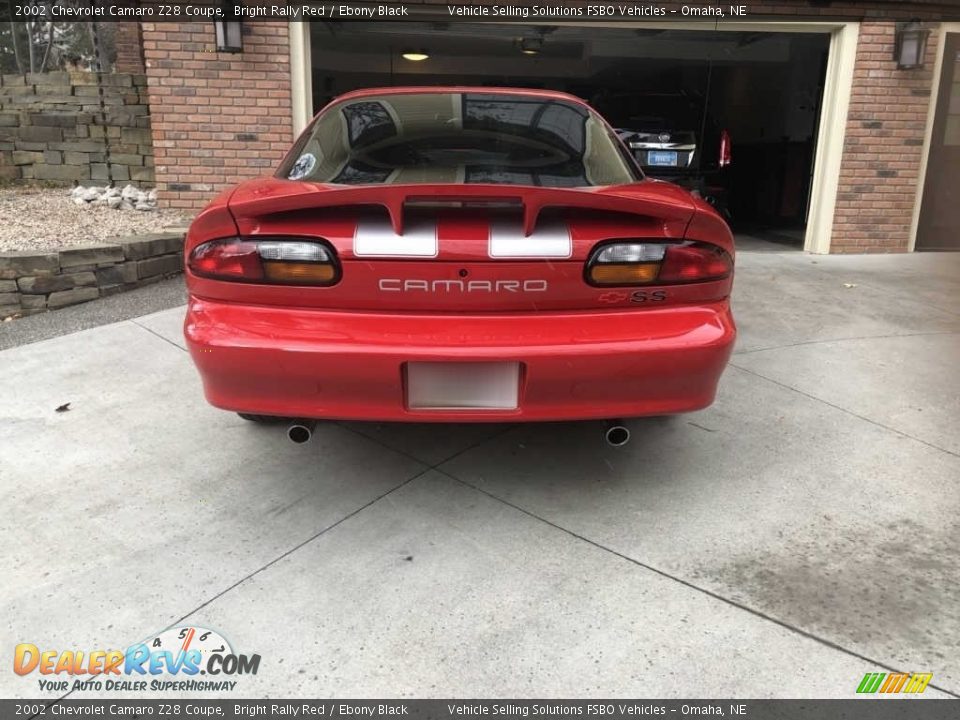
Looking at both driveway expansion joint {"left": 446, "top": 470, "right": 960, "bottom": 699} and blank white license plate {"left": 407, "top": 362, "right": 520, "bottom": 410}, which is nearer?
driveway expansion joint {"left": 446, "top": 470, "right": 960, "bottom": 699}

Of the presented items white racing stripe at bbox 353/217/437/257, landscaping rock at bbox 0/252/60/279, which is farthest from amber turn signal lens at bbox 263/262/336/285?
landscaping rock at bbox 0/252/60/279

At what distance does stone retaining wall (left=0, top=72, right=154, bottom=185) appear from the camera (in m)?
7.82

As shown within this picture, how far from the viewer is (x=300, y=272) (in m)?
2.25

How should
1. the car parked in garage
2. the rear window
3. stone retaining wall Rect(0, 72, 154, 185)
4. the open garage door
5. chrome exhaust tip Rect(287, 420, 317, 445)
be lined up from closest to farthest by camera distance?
1. chrome exhaust tip Rect(287, 420, 317, 445)
2. the rear window
3. stone retaining wall Rect(0, 72, 154, 185)
4. the open garage door
5. the car parked in garage

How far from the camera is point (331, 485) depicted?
9.29 feet

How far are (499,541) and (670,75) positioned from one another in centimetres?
1142

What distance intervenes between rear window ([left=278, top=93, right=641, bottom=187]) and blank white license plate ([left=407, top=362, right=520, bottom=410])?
690mm

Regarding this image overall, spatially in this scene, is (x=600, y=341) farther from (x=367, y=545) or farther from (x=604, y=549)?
(x=367, y=545)

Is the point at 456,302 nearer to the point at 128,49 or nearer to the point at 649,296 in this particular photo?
the point at 649,296

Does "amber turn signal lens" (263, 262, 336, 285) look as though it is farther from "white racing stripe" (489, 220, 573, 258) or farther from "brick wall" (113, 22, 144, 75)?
"brick wall" (113, 22, 144, 75)

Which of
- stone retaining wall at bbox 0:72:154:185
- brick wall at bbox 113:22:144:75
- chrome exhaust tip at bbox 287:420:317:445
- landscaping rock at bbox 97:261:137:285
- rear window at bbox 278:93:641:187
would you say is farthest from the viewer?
brick wall at bbox 113:22:144:75

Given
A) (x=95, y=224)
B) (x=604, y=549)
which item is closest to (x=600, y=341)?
(x=604, y=549)

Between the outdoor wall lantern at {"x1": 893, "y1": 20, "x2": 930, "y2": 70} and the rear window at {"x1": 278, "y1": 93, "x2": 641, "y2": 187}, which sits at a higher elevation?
the outdoor wall lantern at {"x1": 893, "y1": 20, "x2": 930, "y2": 70}

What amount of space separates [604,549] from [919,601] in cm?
92
